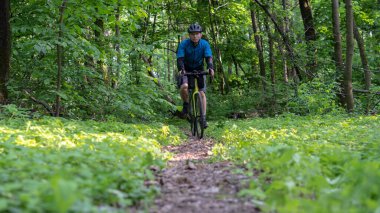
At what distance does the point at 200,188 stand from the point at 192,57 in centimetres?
514

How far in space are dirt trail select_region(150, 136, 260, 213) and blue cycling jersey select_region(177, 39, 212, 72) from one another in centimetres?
354

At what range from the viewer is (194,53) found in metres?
8.49

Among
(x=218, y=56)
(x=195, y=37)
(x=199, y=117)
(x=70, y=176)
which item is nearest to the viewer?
(x=70, y=176)

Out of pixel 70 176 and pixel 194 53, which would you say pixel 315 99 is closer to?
pixel 194 53

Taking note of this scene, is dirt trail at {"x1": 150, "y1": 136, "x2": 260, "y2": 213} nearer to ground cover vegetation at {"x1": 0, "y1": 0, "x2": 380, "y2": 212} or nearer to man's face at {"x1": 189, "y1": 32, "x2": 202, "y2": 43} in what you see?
ground cover vegetation at {"x1": 0, "y1": 0, "x2": 380, "y2": 212}

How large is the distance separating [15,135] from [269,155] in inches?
136

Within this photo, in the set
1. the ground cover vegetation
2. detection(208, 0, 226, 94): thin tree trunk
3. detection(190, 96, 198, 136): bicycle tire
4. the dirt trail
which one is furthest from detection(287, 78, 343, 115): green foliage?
the dirt trail

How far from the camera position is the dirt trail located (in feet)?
10.0

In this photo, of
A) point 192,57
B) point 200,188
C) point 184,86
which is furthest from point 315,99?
point 200,188

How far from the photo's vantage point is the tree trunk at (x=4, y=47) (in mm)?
8742

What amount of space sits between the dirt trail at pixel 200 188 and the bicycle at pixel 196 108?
9.63 ft

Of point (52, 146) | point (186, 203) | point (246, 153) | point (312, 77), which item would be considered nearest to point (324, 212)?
point (186, 203)

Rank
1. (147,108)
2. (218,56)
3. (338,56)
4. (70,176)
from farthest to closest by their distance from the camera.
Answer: (218,56) → (338,56) → (147,108) → (70,176)

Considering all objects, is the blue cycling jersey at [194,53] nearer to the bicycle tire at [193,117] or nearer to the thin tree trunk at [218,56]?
the bicycle tire at [193,117]
